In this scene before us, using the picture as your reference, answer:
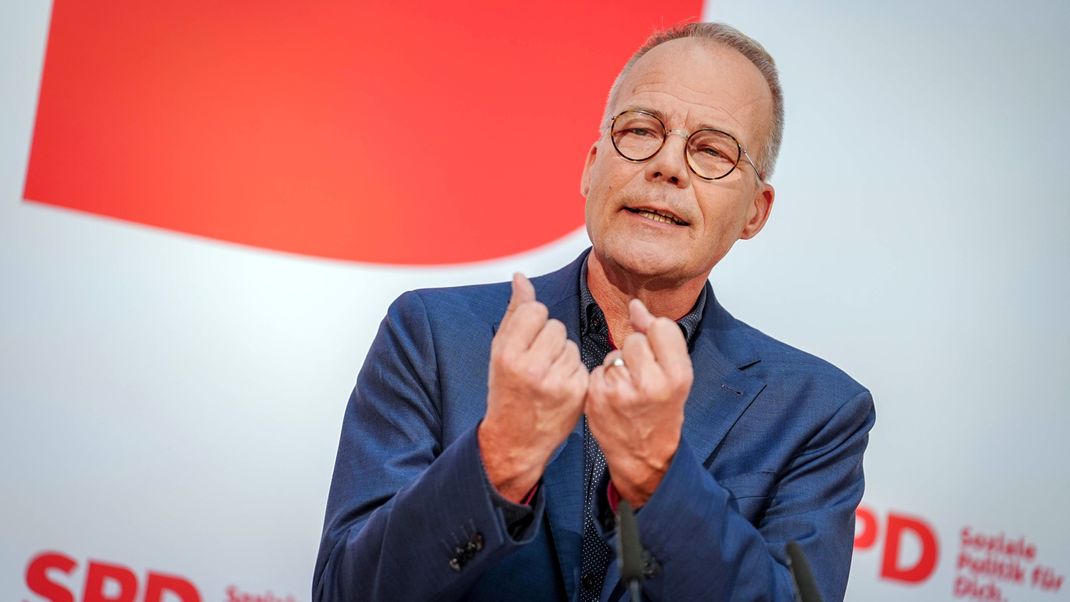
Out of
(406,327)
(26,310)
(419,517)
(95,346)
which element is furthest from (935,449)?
(26,310)

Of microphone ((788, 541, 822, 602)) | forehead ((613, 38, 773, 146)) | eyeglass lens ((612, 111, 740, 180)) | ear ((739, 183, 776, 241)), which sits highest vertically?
forehead ((613, 38, 773, 146))

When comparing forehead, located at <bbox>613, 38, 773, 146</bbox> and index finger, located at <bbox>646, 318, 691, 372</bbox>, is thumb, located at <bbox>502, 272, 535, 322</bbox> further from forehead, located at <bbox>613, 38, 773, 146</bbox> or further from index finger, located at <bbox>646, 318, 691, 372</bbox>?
forehead, located at <bbox>613, 38, 773, 146</bbox>

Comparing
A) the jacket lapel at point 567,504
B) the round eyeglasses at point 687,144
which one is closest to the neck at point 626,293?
the round eyeglasses at point 687,144

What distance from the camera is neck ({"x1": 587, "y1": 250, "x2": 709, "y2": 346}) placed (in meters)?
2.30

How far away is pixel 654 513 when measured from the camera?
1602mm

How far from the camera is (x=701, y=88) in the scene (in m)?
2.27

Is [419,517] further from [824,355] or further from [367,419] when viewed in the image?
[824,355]

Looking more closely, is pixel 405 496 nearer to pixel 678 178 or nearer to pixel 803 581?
pixel 803 581

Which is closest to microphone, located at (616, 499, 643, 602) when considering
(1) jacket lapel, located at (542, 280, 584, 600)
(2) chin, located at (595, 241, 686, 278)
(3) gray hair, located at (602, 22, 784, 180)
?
(1) jacket lapel, located at (542, 280, 584, 600)

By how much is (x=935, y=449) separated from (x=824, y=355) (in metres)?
0.38

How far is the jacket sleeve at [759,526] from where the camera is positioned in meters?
1.62

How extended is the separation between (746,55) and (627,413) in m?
1.09

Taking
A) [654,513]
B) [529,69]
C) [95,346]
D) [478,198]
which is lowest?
[95,346]

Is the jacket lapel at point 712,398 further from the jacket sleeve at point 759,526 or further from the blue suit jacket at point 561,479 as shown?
the jacket sleeve at point 759,526
